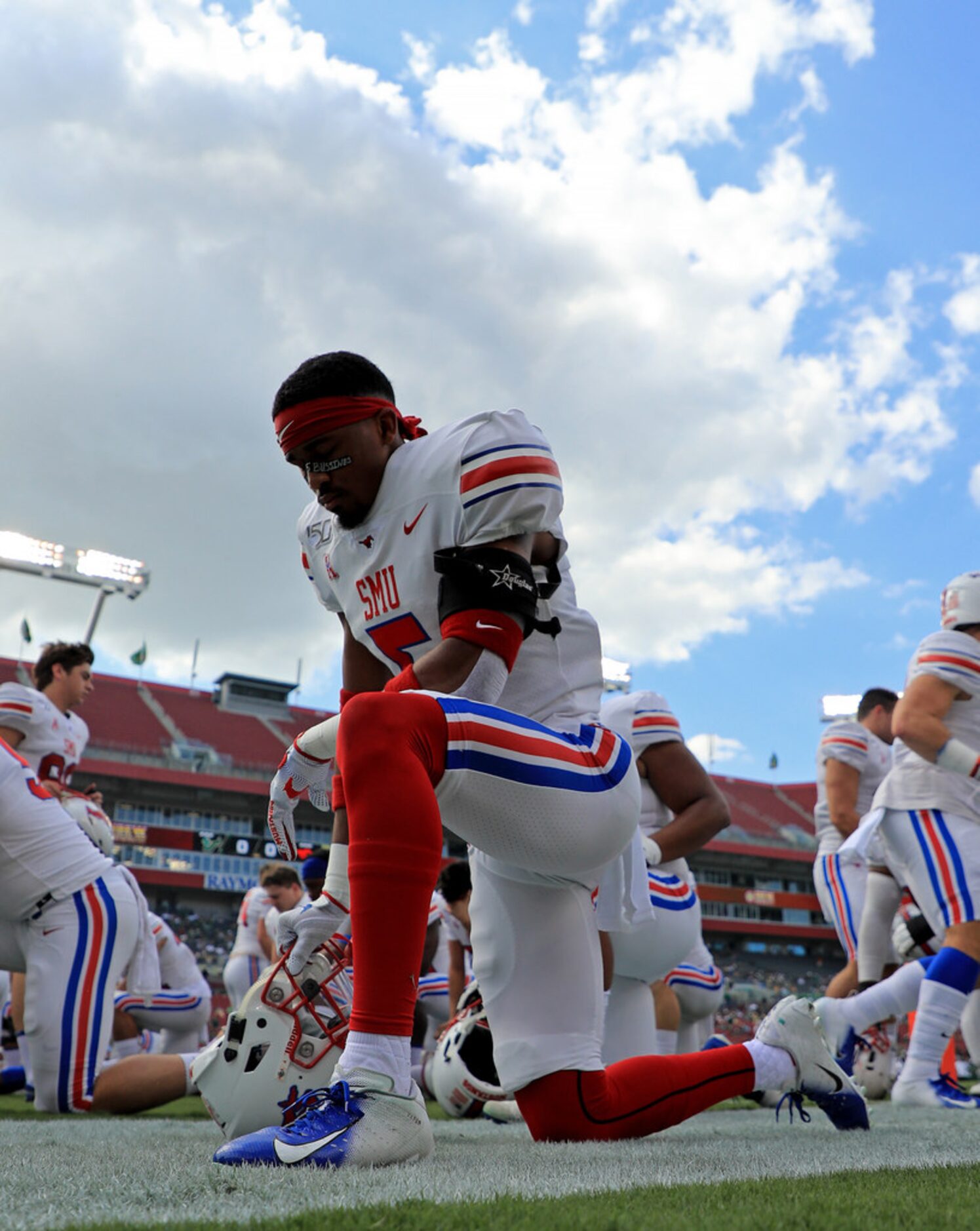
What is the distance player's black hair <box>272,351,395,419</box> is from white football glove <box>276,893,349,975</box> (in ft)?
3.59

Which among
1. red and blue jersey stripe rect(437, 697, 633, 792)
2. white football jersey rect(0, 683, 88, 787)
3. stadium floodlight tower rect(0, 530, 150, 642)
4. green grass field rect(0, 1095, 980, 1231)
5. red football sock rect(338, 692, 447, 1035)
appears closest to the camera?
green grass field rect(0, 1095, 980, 1231)

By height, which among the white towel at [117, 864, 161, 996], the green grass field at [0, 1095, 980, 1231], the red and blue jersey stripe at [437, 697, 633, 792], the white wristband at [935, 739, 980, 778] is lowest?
the green grass field at [0, 1095, 980, 1231]

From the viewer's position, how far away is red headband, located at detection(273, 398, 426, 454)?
246 centimetres

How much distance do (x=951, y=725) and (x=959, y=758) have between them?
0.98 ft

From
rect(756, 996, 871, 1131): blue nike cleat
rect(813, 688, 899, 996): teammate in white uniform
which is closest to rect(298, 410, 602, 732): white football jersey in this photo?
rect(756, 996, 871, 1131): blue nike cleat

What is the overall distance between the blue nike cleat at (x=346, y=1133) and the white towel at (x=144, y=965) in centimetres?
334

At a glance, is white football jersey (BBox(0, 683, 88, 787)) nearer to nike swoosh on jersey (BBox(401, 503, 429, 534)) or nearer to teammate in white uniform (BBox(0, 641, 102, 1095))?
teammate in white uniform (BBox(0, 641, 102, 1095))

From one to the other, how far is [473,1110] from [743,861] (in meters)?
31.1

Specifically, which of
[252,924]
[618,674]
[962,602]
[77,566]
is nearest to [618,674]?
[618,674]

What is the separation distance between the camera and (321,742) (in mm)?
2484

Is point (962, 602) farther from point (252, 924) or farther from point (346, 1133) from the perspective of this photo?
point (252, 924)

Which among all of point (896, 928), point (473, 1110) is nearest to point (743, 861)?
point (896, 928)

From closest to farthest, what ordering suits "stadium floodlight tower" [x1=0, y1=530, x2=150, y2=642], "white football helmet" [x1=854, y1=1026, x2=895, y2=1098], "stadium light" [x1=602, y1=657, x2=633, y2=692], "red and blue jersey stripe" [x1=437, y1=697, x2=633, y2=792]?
"red and blue jersey stripe" [x1=437, y1=697, x2=633, y2=792] < "white football helmet" [x1=854, y1=1026, x2=895, y2=1098] < "stadium floodlight tower" [x1=0, y1=530, x2=150, y2=642] < "stadium light" [x1=602, y1=657, x2=633, y2=692]

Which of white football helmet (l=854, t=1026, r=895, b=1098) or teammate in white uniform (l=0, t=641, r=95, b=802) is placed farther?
teammate in white uniform (l=0, t=641, r=95, b=802)
